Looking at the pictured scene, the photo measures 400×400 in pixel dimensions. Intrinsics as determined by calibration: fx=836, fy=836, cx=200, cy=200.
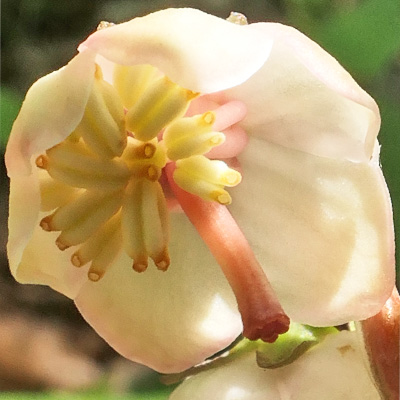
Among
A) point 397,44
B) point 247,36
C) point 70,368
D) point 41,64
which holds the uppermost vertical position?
point 247,36

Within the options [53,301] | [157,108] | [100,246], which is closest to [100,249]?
[100,246]

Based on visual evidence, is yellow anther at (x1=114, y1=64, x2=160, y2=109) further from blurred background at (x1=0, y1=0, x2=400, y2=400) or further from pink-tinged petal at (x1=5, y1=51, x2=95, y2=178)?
blurred background at (x1=0, y1=0, x2=400, y2=400)

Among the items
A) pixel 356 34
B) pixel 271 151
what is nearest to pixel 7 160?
pixel 271 151

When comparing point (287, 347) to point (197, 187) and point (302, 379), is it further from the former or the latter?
point (197, 187)

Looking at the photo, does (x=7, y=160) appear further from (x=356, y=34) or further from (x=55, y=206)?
(x=356, y=34)

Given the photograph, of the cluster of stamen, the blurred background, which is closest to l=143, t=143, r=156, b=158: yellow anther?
the cluster of stamen

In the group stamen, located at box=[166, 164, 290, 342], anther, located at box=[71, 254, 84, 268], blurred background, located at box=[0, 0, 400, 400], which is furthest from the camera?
blurred background, located at box=[0, 0, 400, 400]
